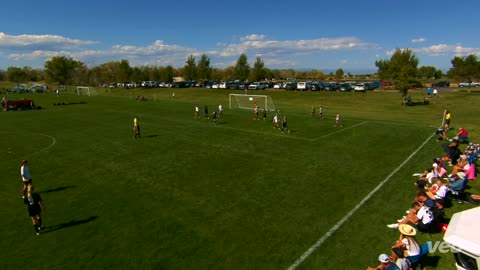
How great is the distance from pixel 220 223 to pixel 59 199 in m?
8.25

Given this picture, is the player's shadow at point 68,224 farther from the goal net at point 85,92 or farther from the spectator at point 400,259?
the goal net at point 85,92

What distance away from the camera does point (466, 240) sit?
7.44m

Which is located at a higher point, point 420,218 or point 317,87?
A: point 317,87

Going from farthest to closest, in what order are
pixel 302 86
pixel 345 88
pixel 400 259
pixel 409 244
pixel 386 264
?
1. pixel 302 86
2. pixel 345 88
3. pixel 409 244
4. pixel 400 259
5. pixel 386 264

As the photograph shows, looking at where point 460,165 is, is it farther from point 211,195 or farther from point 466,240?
point 211,195

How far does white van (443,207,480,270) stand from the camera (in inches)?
285

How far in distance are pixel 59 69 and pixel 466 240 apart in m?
155

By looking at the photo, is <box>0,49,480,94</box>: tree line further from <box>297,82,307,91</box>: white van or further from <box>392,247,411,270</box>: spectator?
<box>392,247,411,270</box>: spectator

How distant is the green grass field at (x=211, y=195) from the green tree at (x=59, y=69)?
4762 inches

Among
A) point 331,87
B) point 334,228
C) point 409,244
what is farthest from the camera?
point 331,87

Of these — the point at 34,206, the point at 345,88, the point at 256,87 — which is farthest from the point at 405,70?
the point at 34,206

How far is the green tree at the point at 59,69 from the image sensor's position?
131250 mm

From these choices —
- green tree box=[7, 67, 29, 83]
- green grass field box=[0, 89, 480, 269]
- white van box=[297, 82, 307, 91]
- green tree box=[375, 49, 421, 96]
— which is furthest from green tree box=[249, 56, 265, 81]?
green tree box=[7, 67, 29, 83]

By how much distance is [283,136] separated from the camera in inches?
1089
